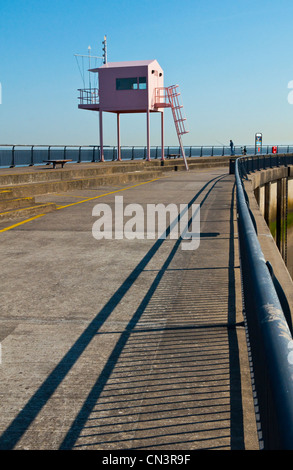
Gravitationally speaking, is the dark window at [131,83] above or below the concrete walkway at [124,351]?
above

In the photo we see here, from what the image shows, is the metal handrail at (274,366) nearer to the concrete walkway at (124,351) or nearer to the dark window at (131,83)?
the concrete walkway at (124,351)

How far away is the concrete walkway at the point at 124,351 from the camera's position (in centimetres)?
334

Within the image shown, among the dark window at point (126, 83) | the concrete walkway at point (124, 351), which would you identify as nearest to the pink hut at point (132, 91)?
the dark window at point (126, 83)

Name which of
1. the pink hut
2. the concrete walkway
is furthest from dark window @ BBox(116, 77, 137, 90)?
the concrete walkway

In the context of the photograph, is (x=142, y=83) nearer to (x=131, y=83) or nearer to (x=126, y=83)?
(x=131, y=83)

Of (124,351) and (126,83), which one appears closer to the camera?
(124,351)

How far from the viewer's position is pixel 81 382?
4.02 metres

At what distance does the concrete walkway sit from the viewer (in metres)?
3.34

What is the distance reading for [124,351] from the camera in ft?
15.1

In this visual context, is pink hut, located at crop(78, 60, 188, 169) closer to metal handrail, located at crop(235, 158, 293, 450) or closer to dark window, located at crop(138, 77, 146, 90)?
dark window, located at crop(138, 77, 146, 90)

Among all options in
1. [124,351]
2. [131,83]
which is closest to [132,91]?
[131,83]

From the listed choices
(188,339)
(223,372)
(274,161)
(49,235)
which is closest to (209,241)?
(49,235)
